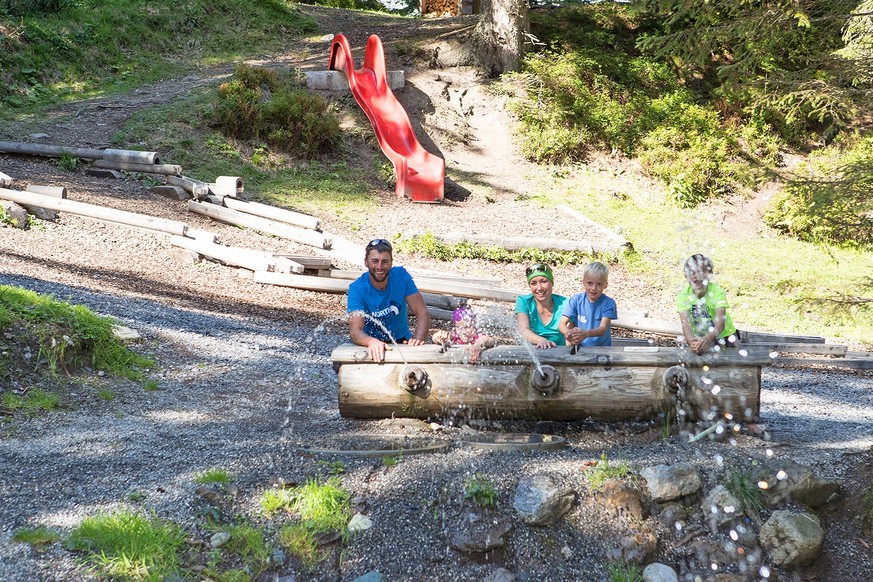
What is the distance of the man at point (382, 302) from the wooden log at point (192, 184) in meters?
8.24

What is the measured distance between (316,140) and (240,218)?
428cm

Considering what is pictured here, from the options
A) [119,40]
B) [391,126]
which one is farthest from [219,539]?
[119,40]

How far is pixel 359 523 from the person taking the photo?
181 inches

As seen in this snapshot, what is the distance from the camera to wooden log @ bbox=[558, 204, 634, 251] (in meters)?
13.7

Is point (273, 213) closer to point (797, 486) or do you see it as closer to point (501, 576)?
point (501, 576)

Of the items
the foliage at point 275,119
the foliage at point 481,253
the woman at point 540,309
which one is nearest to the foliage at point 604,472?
the woman at point 540,309

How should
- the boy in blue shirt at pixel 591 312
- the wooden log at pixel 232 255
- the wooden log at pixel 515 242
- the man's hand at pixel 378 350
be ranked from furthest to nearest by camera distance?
the wooden log at pixel 515 242
the wooden log at pixel 232 255
the boy in blue shirt at pixel 591 312
the man's hand at pixel 378 350

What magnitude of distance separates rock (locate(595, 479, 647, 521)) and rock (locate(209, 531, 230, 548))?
6.63 feet

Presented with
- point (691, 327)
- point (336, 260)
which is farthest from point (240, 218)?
point (691, 327)

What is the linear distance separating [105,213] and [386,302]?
24.0 ft

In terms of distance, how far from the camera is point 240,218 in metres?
13.1

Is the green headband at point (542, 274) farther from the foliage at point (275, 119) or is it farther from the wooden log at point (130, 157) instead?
the foliage at point (275, 119)

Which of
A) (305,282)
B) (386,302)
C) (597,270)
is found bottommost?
(305,282)

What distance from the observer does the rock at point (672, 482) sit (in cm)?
471
